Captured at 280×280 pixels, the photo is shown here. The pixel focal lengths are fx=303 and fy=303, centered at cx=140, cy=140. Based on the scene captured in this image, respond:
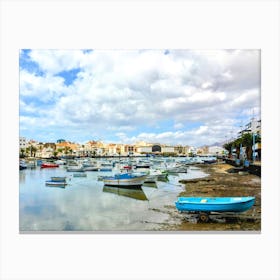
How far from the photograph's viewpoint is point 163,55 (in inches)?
181

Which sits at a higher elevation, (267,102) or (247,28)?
(247,28)

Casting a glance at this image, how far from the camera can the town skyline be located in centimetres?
458

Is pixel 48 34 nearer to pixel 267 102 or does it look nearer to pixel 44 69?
pixel 44 69

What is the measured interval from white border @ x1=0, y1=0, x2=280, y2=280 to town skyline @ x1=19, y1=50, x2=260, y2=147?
1.10ft

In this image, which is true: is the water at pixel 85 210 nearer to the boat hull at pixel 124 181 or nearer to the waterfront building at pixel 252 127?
the boat hull at pixel 124 181

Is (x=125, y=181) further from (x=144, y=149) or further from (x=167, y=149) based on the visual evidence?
(x=167, y=149)

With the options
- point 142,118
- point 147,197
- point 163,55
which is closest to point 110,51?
point 163,55

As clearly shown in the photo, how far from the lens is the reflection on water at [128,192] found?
22.6 ft

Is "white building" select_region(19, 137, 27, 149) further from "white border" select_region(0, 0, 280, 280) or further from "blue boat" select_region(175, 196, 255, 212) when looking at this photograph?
"blue boat" select_region(175, 196, 255, 212)

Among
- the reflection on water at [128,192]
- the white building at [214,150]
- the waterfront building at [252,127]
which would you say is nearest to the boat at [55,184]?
the reflection on water at [128,192]

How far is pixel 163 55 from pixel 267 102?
1655mm

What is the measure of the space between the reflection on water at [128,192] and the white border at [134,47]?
2.69 meters

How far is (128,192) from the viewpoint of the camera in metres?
A: 7.54
